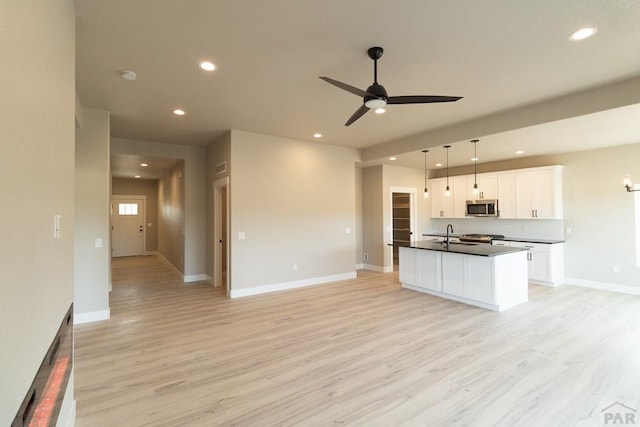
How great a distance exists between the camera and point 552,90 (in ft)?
11.8

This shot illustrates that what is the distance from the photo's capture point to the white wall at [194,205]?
257 inches

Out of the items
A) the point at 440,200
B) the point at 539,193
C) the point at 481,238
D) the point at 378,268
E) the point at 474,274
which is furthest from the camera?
the point at 440,200

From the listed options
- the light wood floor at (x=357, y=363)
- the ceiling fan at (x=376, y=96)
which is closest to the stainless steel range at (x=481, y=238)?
the light wood floor at (x=357, y=363)

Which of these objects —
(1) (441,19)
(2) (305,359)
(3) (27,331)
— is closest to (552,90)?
Answer: (1) (441,19)

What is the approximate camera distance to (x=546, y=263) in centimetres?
591

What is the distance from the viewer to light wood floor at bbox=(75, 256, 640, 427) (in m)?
2.23

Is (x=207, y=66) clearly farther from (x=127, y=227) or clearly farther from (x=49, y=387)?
(x=127, y=227)

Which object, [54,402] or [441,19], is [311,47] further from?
[54,402]

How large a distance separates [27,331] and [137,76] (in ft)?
9.71

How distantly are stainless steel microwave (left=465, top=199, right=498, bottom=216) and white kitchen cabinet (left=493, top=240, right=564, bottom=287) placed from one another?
3.55ft

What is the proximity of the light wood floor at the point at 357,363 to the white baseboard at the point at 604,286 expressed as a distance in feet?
1.74

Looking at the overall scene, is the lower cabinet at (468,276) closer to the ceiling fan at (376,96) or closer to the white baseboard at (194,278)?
the ceiling fan at (376,96)

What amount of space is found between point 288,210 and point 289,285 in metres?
1.49

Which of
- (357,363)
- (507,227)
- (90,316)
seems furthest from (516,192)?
(90,316)
